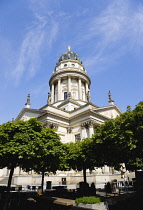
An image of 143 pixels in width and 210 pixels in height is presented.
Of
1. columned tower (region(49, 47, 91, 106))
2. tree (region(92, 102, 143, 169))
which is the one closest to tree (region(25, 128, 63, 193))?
tree (region(92, 102, 143, 169))

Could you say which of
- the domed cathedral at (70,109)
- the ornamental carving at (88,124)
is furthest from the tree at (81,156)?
the ornamental carving at (88,124)

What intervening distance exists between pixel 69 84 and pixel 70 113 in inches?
517

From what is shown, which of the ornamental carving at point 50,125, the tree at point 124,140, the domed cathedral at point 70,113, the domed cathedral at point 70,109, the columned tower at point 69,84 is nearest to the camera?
the tree at point 124,140

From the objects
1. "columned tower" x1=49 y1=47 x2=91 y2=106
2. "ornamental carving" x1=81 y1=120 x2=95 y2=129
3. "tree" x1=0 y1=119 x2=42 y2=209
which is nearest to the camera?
"tree" x1=0 y1=119 x2=42 y2=209

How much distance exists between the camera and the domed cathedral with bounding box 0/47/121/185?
27772 millimetres

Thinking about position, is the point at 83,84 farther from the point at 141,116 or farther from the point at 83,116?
the point at 141,116

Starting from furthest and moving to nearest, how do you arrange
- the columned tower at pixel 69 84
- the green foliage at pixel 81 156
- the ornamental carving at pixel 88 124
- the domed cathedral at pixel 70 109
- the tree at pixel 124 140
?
the columned tower at pixel 69 84
the domed cathedral at pixel 70 109
the ornamental carving at pixel 88 124
the green foliage at pixel 81 156
the tree at pixel 124 140

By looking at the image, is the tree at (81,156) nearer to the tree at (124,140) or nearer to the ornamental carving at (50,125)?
the tree at (124,140)

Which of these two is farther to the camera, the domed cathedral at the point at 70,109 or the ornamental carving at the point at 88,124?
the domed cathedral at the point at 70,109

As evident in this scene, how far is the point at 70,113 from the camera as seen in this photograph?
35.9m

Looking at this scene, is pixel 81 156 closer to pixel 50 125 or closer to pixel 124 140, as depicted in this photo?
pixel 124 140

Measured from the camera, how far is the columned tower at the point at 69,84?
152 feet

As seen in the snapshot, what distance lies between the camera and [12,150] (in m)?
10.6

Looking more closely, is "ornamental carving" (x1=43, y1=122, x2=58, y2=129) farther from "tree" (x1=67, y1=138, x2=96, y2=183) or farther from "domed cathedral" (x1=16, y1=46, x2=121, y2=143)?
"tree" (x1=67, y1=138, x2=96, y2=183)
